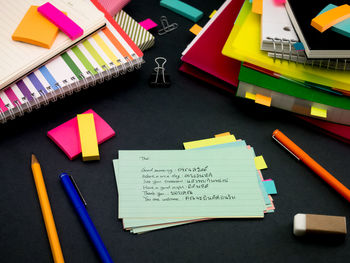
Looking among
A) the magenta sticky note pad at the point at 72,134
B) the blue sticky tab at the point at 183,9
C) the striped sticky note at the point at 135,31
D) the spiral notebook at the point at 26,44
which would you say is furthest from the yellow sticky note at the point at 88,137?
the blue sticky tab at the point at 183,9

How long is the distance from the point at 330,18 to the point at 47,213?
2.45 ft

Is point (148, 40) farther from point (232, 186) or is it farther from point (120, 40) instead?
point (232, 186)

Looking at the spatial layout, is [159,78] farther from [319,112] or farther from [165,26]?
[319,112]

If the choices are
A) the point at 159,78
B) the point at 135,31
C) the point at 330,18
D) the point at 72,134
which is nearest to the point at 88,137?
the point at 72,134

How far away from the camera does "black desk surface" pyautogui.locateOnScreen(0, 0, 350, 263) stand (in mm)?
725

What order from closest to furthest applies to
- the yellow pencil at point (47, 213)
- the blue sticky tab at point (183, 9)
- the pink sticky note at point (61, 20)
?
the yellow pencil at point (47, 213) → the pink sticky note at point (61, 20) → the blue sticky tab at point (183, 9)

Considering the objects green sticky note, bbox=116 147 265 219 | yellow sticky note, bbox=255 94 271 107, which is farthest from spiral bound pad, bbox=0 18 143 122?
yellow sticky note, bbox=255 94 271 107

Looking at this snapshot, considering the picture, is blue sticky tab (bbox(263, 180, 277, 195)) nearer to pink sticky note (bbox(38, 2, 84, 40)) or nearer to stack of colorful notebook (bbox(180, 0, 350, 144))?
stack of colorful notebook (bbox(180, 0, 350, 144))

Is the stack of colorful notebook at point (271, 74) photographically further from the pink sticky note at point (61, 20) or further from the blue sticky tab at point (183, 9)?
the pink sticky note at point (61, 20)

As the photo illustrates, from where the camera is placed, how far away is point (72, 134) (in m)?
0.87

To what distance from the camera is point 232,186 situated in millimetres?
798

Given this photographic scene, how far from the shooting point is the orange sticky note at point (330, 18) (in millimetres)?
844

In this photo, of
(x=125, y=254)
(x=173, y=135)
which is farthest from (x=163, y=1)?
(x=125, y=254)

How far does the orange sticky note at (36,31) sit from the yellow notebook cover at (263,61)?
428mm
